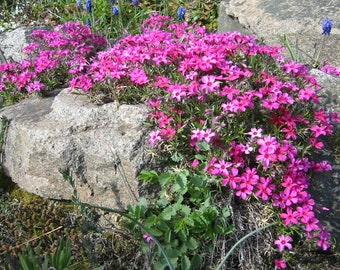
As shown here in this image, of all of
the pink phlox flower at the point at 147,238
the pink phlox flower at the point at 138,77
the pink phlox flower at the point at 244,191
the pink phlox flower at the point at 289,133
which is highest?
the pink phlox flower at the point at 138,77

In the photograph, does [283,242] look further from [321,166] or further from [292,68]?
[292,68]

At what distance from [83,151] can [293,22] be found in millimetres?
2893

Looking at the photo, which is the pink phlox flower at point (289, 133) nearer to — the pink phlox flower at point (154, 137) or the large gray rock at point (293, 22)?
the pink phlox flower at point (154, 137)

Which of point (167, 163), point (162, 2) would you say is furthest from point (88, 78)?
point (162, 2)

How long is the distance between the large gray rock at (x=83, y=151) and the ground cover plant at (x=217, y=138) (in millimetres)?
119

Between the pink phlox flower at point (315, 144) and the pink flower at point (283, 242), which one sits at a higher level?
the pink phlox flower at point (315, 144)

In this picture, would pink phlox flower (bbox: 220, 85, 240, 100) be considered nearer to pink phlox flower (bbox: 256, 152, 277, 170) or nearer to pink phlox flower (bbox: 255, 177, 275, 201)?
pink phlox flower (bbox: 256, 152, 277, 170)

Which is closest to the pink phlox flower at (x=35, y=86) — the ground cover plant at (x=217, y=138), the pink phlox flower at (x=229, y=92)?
the ground cover plant at (x=217, y=138)

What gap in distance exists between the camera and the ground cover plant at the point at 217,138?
2.76 metres

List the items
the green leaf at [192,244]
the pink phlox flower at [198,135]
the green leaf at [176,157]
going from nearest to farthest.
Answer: the green leaf at [192,244] → the pink phlox flower at [198,135] → the green leaf at [176,157]

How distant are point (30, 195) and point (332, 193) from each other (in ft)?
7.03

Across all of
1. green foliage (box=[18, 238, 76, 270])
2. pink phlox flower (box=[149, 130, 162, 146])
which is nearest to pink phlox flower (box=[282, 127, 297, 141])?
pink phlox flower (box=[149, 130, 162, 146])

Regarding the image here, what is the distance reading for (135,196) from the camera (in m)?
3.10

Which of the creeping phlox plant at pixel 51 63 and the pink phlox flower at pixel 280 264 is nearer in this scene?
the pink phlox flower at pixel 280 264
